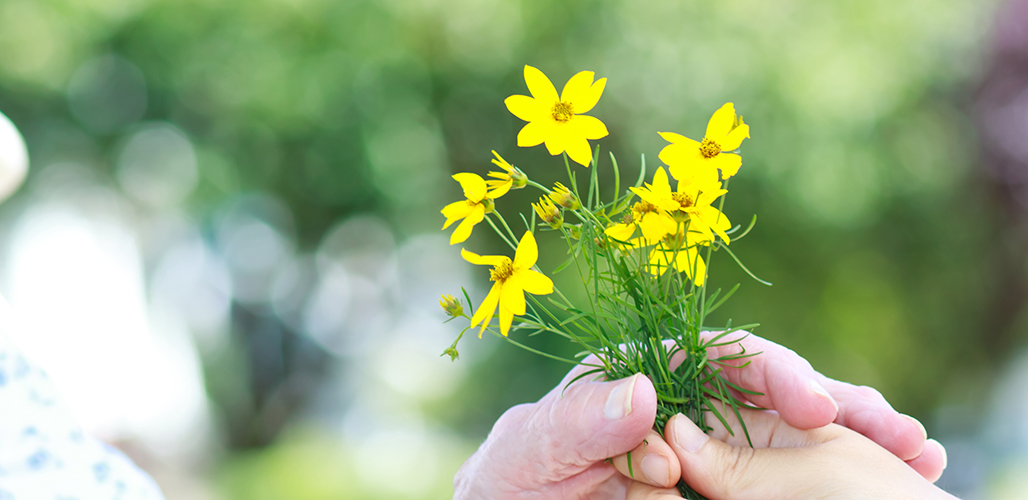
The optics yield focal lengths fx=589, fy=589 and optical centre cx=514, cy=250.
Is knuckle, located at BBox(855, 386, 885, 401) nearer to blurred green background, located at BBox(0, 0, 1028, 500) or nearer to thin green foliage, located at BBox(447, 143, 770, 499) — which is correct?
thin green foliage, located at BBox(447, 143, 770, 499)

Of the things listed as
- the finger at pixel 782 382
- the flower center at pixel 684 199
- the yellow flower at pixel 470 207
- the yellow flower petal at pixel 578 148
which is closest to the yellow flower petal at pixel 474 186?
the yellow flower at pixel 470 207

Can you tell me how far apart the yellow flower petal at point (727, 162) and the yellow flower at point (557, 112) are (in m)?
0.13

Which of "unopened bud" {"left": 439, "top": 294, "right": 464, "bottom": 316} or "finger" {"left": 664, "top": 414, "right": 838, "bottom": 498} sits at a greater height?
"finger" {"left": 664, "top": 414, "right": 838, "bottom": 498}

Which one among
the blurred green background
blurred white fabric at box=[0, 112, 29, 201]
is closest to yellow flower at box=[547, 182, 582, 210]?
blurred white fabric at box=[0, 112, 29, 201]

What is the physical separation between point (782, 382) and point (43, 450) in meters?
1.02

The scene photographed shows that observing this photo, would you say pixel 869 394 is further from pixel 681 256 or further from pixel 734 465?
pixel 681 256

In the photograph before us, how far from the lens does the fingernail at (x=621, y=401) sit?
0.71 metres

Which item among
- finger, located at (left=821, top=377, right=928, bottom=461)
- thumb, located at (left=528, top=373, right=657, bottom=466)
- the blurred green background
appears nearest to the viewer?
thumb, located at (left=528, top=373, right=657, bottom=466)

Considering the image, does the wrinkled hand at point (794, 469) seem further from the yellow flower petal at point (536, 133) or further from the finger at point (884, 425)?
the yellow flower petal at point (536, 133)

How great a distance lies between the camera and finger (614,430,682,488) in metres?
0.75

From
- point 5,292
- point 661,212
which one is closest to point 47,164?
point 5,292

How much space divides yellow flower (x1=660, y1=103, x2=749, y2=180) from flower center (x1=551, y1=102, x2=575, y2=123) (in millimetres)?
104

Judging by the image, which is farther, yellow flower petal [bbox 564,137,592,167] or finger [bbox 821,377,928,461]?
finger [bbox 821,377,928,461]

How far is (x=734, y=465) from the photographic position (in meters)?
0.75
